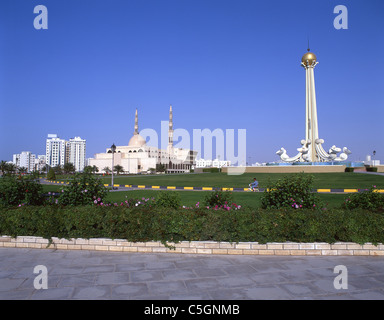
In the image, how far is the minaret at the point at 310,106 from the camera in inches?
1991

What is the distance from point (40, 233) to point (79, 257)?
1479 mm

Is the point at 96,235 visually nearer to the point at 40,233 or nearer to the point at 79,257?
the point at 79,257

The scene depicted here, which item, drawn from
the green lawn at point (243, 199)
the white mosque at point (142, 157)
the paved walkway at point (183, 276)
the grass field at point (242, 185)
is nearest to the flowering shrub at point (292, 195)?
the grass field at point (242, 185)

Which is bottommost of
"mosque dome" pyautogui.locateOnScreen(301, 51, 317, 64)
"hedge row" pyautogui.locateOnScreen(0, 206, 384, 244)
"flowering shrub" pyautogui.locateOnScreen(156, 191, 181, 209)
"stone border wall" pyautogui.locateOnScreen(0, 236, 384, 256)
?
"stone border wall" pyautogui.locateOnScreen(0, 236, 384, 256)

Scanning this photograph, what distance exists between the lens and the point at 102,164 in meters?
102

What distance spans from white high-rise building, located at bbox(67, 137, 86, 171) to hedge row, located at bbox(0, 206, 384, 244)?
6089 inches

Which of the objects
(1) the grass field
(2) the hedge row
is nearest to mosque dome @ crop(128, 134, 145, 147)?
(1) the grass field

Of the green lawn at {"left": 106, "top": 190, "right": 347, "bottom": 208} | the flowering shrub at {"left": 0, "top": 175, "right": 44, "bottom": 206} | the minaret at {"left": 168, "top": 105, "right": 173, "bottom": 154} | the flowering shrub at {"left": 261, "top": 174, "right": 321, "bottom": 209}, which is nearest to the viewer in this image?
the flowering shrub at {"left": 261, "top": 174, "right": 321, "bottom": 209}

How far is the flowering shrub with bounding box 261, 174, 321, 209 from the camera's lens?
7496 mm

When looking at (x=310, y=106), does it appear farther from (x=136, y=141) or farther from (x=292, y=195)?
(x=136, y=141)

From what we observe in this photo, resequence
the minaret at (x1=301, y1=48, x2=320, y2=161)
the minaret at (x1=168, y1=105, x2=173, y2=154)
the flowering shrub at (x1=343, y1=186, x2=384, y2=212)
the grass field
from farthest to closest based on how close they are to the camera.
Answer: the minaret at (x1=168, y1=105, x2=173, y2=154), the minaret at (x1=301, y1=48, x2=320, y2=161), the grass field, the flowering shrub at (x1=343, y1=186, x2=384, y2=212)

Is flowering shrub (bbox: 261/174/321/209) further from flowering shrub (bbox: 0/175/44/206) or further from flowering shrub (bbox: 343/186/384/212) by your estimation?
flowering shrub (bbox: 0/175/44/206)

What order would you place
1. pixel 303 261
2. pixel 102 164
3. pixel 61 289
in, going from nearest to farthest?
pixel 61 289 < pixel 303 261 < pixel 102 164
